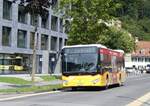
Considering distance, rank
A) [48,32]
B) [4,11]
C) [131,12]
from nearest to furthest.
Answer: [4,11] < [48,32] < [131,12]

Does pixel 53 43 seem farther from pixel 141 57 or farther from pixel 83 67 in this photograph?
pixel 141 57

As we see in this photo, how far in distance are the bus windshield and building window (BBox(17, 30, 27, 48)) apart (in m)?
34.5

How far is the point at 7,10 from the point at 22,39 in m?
6.02

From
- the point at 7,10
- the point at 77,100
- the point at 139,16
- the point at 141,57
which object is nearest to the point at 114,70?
the point at 77,100

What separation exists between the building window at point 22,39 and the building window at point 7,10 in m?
3.81

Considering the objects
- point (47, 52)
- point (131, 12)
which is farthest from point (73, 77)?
point (131, 12)

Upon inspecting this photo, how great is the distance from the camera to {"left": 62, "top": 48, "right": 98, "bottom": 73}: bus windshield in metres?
32.0

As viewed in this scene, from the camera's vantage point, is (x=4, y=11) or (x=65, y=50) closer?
(x=65, y=50)

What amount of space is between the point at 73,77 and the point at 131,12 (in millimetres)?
139992

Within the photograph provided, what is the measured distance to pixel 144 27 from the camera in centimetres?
18175

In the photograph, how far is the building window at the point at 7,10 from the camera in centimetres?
6230

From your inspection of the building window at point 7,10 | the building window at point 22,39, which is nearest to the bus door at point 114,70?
the building window at point 7,10

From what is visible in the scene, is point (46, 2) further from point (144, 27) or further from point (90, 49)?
point (144, 27)

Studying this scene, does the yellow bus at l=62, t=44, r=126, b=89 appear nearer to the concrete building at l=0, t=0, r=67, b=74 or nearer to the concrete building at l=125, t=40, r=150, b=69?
the concrete building at l=0, t=0, r=67, b=74
